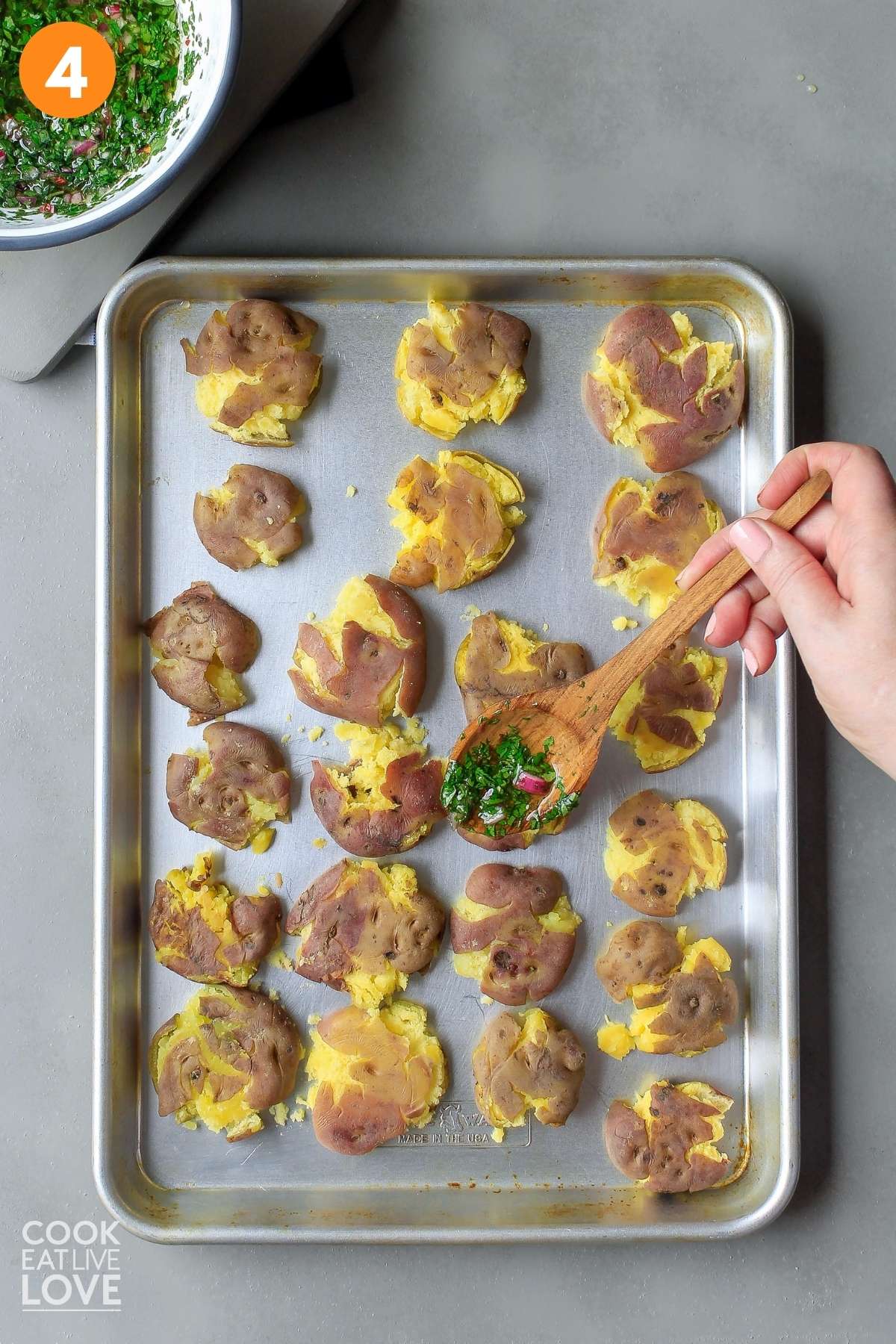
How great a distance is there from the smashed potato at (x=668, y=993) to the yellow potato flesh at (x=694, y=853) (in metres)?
0.11

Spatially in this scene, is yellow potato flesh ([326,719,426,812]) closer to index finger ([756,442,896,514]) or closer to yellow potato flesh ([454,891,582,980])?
yellow potato flesh ([454,891,582,980])

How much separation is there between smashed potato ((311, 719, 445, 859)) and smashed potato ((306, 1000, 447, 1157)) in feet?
1.05

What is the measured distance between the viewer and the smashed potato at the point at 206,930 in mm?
1850

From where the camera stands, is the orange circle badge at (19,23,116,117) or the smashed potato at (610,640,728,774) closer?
the orange circle badge at (19,23,116,117)

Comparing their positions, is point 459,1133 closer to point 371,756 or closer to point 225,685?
point 371,756

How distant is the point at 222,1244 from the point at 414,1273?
37 centimetres

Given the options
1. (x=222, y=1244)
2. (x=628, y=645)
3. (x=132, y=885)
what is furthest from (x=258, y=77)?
(x=222, y=1244)

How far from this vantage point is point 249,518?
185 centimetres

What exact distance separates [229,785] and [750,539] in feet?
3.33

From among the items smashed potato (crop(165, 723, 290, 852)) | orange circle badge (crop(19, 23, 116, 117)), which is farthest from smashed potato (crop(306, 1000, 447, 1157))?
orange circle badge (crop(19, 23, 116, 117))

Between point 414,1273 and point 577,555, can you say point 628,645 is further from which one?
point 414,1273

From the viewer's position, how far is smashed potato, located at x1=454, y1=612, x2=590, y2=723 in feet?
6.08

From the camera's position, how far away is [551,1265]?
194 centimetres

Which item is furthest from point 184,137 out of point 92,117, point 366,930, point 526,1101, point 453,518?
point 526,1101
